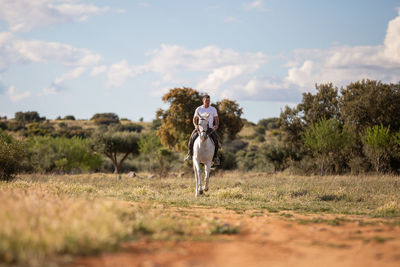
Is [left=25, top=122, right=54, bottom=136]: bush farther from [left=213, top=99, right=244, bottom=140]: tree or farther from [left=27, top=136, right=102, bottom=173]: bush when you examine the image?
[left=213, top=99, right=244, bottom=140]: tree

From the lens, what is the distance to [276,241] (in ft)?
18.7

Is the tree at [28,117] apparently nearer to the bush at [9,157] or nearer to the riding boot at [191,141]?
the bush at [9,157]

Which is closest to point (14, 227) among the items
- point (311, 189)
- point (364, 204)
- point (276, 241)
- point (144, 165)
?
point (276, 241)

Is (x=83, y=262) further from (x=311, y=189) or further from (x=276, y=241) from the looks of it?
(x=311, y=189)

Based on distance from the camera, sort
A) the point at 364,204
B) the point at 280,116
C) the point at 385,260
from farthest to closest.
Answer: the point at 280,116 < the point at 364,204 < the point at 385,260

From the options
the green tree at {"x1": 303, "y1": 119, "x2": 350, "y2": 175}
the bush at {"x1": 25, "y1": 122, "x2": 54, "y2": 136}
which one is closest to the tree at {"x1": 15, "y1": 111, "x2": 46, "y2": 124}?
the bush at {"x1": 25, "y1": 122, "x2": 54, "y2": 136}

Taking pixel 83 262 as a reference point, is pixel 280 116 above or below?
above

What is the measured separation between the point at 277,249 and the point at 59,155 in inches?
1387

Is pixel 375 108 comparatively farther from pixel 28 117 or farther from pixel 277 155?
pixel 28 117

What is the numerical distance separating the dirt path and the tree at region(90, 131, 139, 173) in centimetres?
3489

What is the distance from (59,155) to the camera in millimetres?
36969

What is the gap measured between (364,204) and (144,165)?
3905cm

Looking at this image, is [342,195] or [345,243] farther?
[342,195]

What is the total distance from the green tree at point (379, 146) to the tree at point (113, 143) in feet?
81.3
